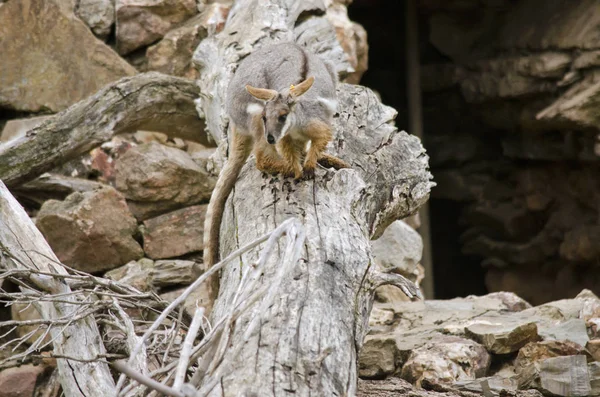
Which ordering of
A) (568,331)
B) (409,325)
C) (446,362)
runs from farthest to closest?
(409,325)
(568,331)
(446,362)

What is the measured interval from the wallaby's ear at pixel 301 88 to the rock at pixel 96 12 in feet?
13.3

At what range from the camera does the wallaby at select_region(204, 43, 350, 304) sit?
466 cm

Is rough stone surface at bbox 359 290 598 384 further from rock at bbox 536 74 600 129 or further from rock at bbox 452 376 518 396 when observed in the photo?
rock at bbox 536 74 600 129

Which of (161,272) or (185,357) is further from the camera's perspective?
(161,272)

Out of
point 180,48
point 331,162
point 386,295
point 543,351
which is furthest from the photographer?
point 180,48

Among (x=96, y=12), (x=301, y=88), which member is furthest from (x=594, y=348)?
(x=96, y=12)

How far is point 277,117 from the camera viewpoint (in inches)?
181

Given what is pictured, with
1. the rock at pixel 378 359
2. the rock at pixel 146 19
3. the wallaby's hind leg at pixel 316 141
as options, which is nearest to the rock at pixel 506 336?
the rock at pixel 378 359

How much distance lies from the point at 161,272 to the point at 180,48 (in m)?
2.44

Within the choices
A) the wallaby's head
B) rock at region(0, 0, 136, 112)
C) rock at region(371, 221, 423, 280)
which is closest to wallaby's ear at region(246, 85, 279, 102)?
the wallaby's head

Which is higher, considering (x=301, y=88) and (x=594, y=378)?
(x=301, y=88)

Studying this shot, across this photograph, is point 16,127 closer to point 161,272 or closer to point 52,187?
point 52,187

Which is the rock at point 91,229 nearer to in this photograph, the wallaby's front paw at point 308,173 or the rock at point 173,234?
the rock at point 173,234

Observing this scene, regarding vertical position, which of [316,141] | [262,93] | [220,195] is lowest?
[220,195]
